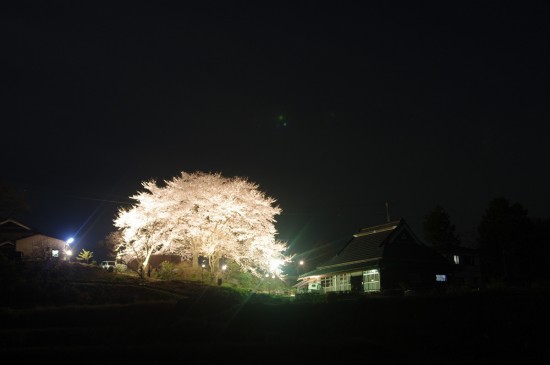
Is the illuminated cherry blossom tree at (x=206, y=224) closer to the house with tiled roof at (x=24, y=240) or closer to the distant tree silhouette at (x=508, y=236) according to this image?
the house with tiled roof at (x=24, y=240)

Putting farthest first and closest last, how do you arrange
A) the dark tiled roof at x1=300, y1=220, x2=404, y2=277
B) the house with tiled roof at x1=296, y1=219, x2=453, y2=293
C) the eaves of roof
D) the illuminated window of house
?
1. the dark tiled roof at x1=300, y1=220, x2=404, y2=277
2. the illuminated window of house
3. the eaves of roof
4. the house with tiled roof at x1=296, y1=219, x2=453, y2=293

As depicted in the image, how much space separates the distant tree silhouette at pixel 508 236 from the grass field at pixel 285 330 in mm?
28190

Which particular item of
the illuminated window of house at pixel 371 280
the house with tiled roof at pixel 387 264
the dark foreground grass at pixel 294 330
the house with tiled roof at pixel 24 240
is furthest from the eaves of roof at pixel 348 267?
the house with tiled roof at pixel 24 240

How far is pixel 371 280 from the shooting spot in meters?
38.3

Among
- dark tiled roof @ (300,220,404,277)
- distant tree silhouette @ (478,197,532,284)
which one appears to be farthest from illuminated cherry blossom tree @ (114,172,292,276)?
distant tree silhouette @ (478,197,532,284)

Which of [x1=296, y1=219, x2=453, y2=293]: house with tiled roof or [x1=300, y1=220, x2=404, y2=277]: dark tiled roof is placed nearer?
[x1=296, y1=219, x2=453, y2=293]: house with tiled roof

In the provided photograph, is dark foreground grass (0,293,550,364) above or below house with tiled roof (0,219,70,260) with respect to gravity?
below

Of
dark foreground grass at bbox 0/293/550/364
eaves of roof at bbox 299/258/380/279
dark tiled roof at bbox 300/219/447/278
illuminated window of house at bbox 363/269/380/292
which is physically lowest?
dark foreground grass at bbox 0/293/550/364

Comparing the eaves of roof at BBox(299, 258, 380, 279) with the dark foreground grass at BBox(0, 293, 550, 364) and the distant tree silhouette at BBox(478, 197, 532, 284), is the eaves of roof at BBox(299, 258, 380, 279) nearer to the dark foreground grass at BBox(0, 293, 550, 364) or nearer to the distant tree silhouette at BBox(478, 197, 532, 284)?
the dark foreground grass at BBox(0, 293, 550, 364)

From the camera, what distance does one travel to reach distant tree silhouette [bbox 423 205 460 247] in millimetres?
55594

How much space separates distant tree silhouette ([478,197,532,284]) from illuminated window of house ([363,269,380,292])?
59.6ft

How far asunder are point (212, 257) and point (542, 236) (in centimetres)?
3526

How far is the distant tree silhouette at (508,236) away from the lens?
5112 cm

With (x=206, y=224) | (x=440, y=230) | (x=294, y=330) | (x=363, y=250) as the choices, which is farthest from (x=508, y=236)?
(x=294, y=330)
